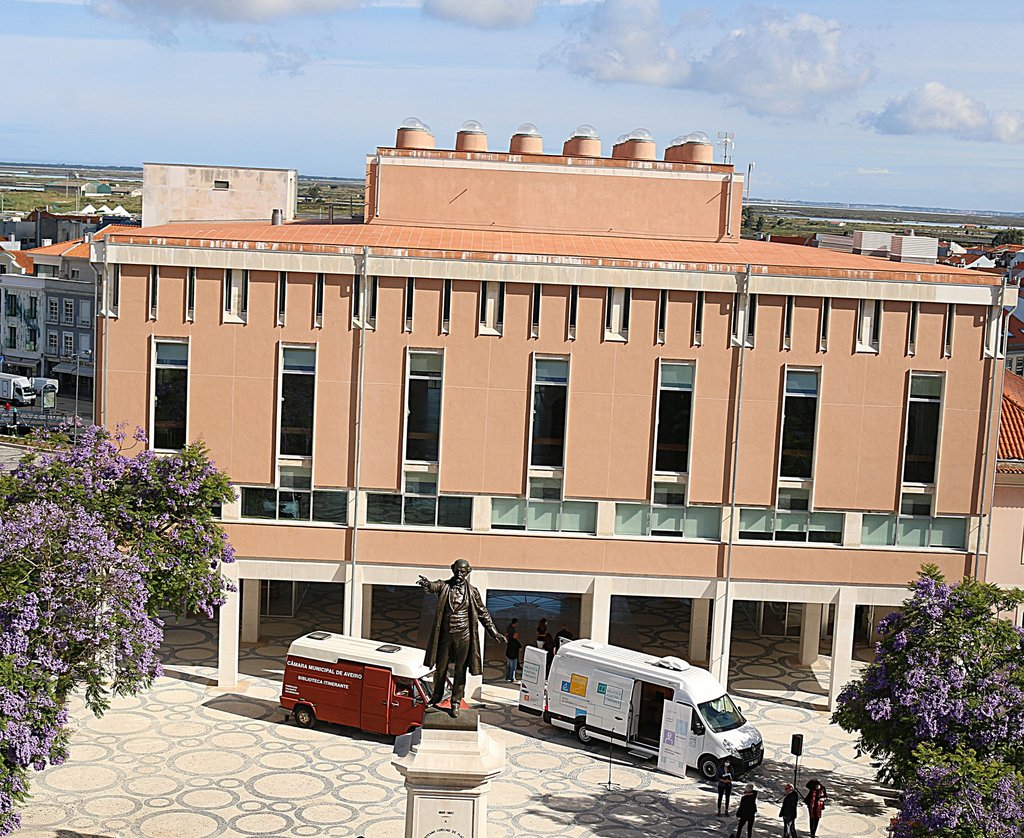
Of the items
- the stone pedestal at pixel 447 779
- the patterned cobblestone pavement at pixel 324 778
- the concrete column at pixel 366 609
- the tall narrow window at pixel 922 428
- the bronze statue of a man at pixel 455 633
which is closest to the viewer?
the stone pedestal at pixel 447 779

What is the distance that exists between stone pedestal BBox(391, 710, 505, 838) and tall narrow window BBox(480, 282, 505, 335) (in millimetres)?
20471

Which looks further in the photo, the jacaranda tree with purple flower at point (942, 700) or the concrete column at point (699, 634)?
the concrete column at point (699, 634)

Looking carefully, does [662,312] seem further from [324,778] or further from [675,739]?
[324,778]

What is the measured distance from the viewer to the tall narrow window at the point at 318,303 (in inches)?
1591

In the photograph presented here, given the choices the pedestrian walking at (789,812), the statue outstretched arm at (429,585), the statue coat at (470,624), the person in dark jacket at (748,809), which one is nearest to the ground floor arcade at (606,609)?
the pedestrian walking at (789,812)

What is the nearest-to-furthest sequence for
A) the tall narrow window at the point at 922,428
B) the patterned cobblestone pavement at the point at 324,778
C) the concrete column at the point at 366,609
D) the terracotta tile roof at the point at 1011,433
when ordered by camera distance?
the patterned cobblestone pavement at the point at 324,778 → the tall narrow window at the point at 922,428 → the concrete column at the point at 366,609 → the terracotta tile roof at the point at 1011,433

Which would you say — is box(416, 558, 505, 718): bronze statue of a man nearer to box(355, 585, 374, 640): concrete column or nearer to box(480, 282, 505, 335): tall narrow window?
box(480, 282, 505, 335): tall narrow window

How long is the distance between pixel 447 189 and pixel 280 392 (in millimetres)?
11196

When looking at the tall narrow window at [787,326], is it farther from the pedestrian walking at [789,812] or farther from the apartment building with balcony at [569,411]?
the pedestrian walking at [789,812]

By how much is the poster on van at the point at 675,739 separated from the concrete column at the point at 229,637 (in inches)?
517

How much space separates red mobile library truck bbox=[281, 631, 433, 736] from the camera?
119 feet

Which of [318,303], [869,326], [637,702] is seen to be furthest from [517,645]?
[869,326]

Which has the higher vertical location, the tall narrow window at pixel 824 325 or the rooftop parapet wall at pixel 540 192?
the rooftop parapet wall at pixel 540 192

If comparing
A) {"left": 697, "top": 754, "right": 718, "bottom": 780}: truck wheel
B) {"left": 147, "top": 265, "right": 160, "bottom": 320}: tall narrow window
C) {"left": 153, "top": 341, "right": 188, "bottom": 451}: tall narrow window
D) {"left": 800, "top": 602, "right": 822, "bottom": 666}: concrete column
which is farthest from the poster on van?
{"left": 147, "top": 265, "right": 160, "bottom": 320}: tall narrow window
